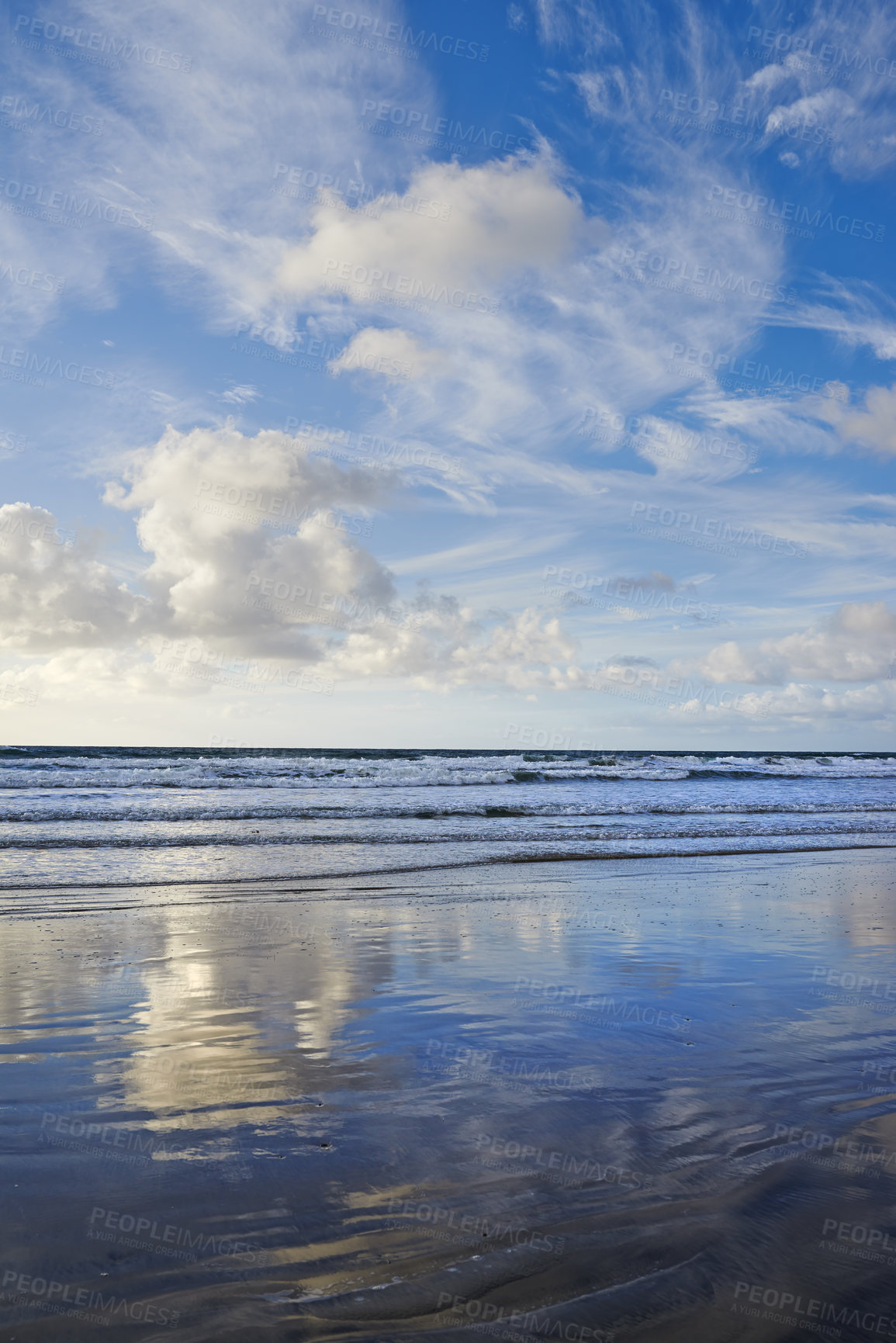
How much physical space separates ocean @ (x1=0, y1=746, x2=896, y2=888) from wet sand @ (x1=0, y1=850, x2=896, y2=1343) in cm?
875

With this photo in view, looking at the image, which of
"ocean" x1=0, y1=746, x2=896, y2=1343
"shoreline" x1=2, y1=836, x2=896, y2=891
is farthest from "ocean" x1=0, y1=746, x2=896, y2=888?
"ocean" x1=0, y1=746, x2=896, y2=1343

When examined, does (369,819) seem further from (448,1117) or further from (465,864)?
(448,1117)

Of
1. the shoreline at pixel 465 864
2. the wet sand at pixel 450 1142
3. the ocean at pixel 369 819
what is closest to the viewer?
the wet sand at pixel 450 1142

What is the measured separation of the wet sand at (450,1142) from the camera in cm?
298

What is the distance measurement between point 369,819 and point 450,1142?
73.4ft

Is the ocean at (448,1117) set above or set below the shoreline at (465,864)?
above

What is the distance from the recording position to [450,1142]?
14.0ft

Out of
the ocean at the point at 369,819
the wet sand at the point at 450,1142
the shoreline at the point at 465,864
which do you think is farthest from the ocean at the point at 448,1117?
the ocean at the point at 369,819

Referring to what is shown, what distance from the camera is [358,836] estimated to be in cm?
2186

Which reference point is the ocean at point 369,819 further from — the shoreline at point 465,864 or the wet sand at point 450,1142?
the wet sand at point 450,1142

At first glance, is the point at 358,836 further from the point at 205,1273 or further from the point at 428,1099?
the point at 205,1273

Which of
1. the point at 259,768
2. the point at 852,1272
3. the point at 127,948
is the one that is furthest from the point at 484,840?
the point at 259,768

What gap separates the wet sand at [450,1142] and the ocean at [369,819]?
8.75 m

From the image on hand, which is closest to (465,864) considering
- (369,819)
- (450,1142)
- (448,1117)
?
(369,819)
